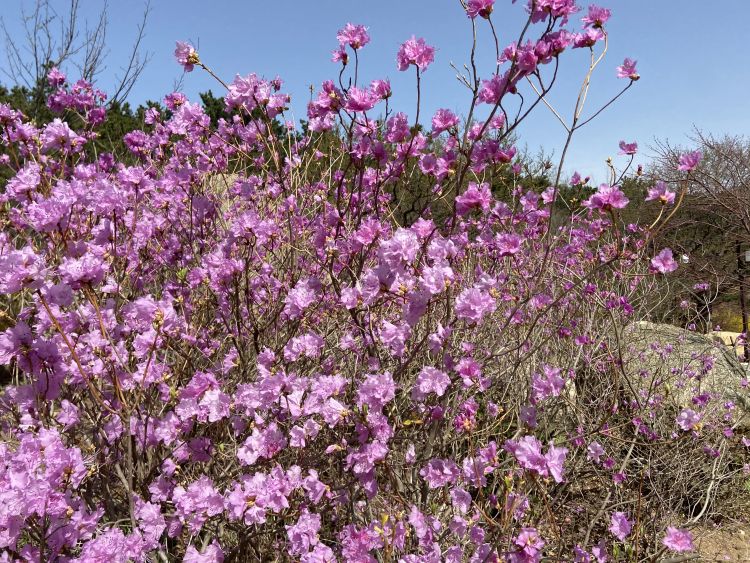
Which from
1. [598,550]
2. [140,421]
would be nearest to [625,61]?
[598,550]

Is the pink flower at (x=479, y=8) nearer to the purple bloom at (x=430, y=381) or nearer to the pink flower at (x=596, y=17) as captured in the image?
the pink flower at (x=596, y=17)

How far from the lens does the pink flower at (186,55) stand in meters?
2.55

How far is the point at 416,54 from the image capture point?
236cm

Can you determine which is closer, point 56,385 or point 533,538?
point 533,538

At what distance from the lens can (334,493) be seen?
2.40 metres

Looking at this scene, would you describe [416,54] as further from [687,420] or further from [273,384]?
[687,420]

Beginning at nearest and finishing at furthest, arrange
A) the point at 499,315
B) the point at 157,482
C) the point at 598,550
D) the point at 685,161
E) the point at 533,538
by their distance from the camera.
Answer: the point at 533,538
the point at 157,482
the point at 598,550
the point at 685,161
the point at 499,315

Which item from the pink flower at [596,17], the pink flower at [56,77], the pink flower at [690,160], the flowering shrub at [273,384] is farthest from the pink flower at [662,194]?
the pink flower at [56,77]

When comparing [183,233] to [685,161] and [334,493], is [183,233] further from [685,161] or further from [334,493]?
[685,161]

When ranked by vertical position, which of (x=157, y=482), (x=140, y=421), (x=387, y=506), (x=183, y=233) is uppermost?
(x=183, y=233)

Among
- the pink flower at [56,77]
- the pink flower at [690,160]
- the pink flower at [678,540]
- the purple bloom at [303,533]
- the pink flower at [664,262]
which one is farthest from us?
the pink flower at [56,77]

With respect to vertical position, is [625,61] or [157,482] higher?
[625,61]

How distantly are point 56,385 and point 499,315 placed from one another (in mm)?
3341

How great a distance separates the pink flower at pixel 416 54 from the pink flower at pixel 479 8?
0.22 m
